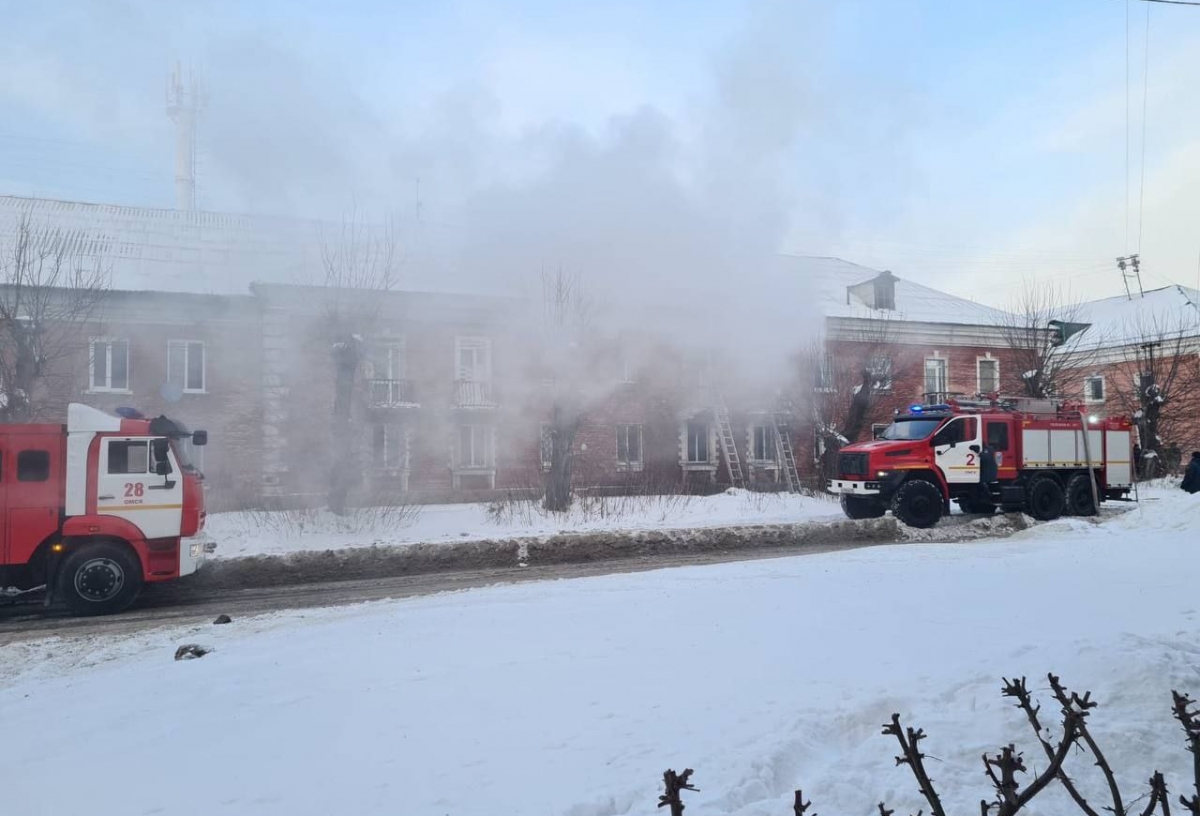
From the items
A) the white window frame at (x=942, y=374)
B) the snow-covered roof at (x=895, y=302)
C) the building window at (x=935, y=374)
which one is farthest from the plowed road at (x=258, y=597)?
the building window at (x=935, y=374)

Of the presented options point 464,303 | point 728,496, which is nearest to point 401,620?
point 728,496

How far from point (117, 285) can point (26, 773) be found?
61.7 feet

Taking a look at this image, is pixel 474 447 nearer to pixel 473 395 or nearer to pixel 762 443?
pixel 473 395

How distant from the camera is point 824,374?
21984mm

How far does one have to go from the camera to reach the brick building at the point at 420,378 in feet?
54.5

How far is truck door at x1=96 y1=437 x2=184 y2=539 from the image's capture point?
887cm

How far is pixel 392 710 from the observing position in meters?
4.25

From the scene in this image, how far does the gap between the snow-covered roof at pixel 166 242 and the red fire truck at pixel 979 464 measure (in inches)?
497

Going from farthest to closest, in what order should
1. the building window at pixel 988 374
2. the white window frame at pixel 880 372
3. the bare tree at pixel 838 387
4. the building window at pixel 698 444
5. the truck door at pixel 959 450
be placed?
the building window at pixel 988 374 < the building window at pixel 698 444 < the white window frame at pixel 880 372 < the bare tree at pixel 838 387 < the truck door at pixel 959 450

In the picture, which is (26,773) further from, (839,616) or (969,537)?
(969,537)

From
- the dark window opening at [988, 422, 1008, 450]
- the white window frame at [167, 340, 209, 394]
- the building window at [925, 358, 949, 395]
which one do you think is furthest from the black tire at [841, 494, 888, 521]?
the white window frame at [167, 340, 209, 394]

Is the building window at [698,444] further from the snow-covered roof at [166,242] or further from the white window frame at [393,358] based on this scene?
the snow-covered roof at [166,242]

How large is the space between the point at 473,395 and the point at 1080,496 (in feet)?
45.5

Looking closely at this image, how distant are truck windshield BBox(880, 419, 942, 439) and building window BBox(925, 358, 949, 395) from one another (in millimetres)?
12802
